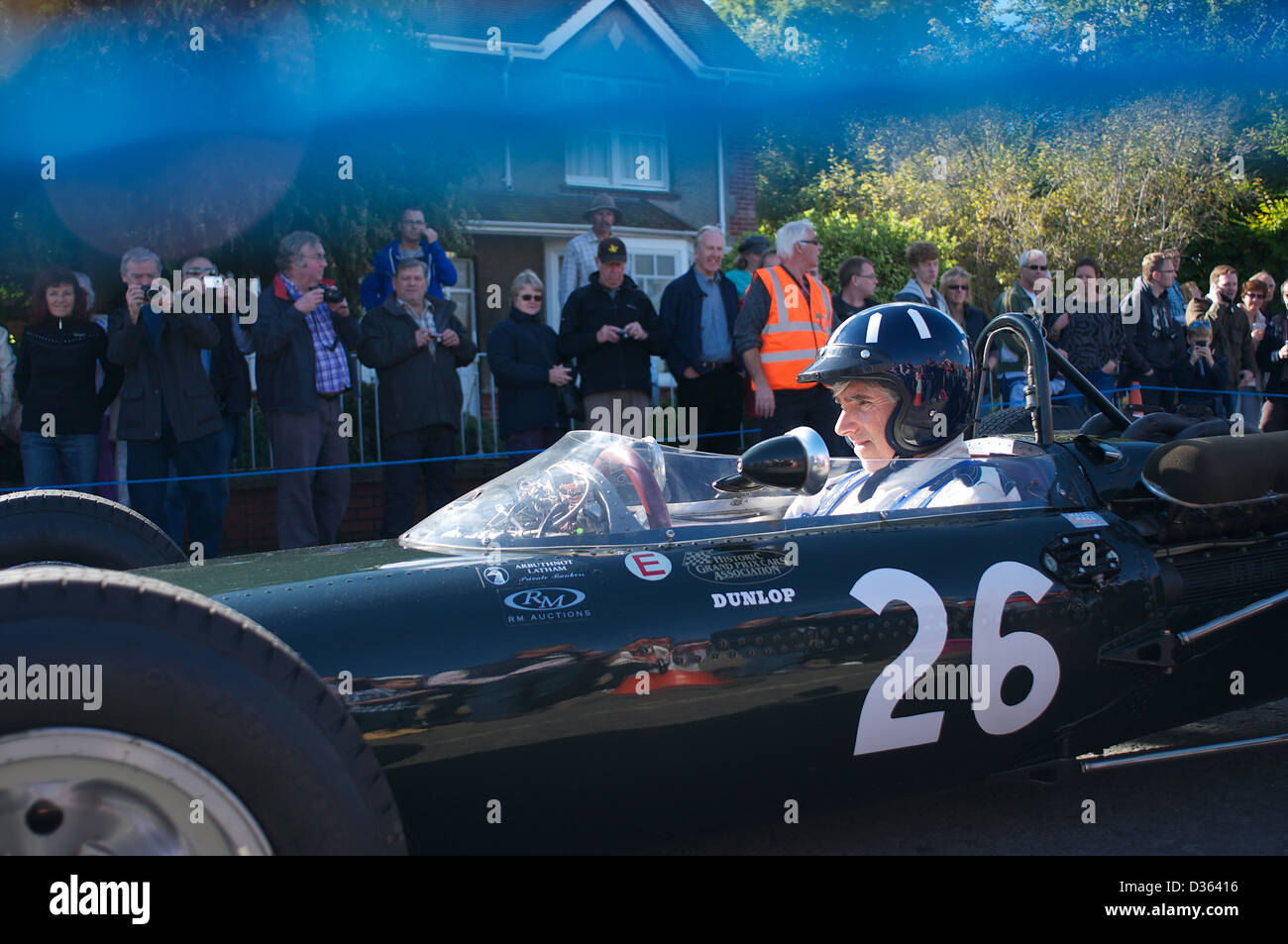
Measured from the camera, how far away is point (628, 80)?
21.2m

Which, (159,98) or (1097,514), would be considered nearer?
(1097,514)

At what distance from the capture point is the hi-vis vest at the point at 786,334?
7520 millimetres

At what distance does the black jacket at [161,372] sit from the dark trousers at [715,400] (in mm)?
3204

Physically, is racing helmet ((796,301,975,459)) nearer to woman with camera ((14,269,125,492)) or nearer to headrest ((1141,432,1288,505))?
headrest ((1141,432,1288,505))

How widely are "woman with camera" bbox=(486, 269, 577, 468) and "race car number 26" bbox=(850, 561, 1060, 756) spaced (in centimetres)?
516

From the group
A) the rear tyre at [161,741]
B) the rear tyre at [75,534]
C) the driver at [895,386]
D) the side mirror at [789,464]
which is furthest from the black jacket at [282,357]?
the rear tyre at [161,741]

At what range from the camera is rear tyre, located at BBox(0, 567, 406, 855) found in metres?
1.97

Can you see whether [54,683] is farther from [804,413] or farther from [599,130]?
[599,130]

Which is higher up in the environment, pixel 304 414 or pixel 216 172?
pixel 216 172

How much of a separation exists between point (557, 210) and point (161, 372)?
46.7ft
